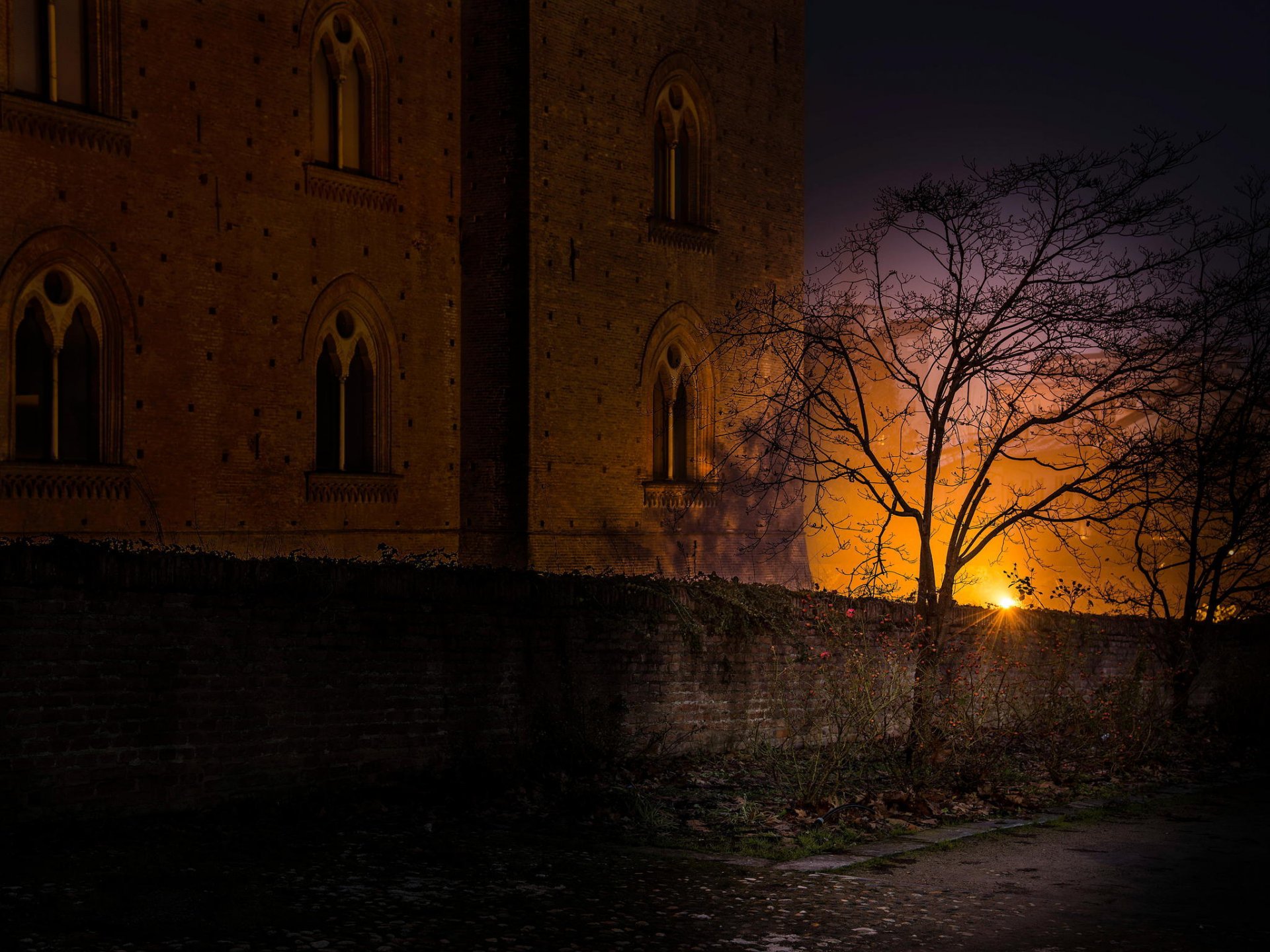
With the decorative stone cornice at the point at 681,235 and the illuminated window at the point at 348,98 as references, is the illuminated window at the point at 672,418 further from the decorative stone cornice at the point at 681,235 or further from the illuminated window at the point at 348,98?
the illuminated window at the point at 348,98

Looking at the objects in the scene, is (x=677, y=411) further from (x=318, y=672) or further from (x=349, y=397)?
(x=318, y=672)

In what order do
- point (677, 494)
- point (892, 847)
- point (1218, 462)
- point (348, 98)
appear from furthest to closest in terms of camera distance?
point (677, 494)
point (348, 98)
point (1218, 462)
point (892, 847)

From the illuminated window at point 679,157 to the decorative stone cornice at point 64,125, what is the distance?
10.3 meters

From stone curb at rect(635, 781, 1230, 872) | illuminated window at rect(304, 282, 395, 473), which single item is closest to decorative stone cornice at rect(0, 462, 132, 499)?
illuminated window at rect(304, 282, 395, 473)

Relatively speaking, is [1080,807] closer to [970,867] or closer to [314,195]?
[970,867]

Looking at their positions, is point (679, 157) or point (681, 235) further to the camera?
point (679, 157)

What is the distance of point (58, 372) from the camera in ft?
53.8

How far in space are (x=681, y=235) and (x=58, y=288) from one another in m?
11.7

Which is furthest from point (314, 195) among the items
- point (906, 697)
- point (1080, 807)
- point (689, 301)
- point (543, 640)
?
point (1080, 807)

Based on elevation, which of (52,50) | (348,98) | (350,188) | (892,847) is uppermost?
(348,98)

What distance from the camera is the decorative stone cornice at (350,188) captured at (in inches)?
754

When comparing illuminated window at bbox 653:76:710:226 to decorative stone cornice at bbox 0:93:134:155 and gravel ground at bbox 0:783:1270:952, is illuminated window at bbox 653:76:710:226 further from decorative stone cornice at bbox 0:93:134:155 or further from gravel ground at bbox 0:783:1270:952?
gravel ground at bbox 0:783:1270:952

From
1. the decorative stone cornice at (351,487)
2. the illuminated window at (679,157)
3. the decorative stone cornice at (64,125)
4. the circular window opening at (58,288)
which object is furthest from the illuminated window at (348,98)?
the illuminated window at (679,157)

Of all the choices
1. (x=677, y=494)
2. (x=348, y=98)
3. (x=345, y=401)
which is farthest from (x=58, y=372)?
(x=677, y=494)
